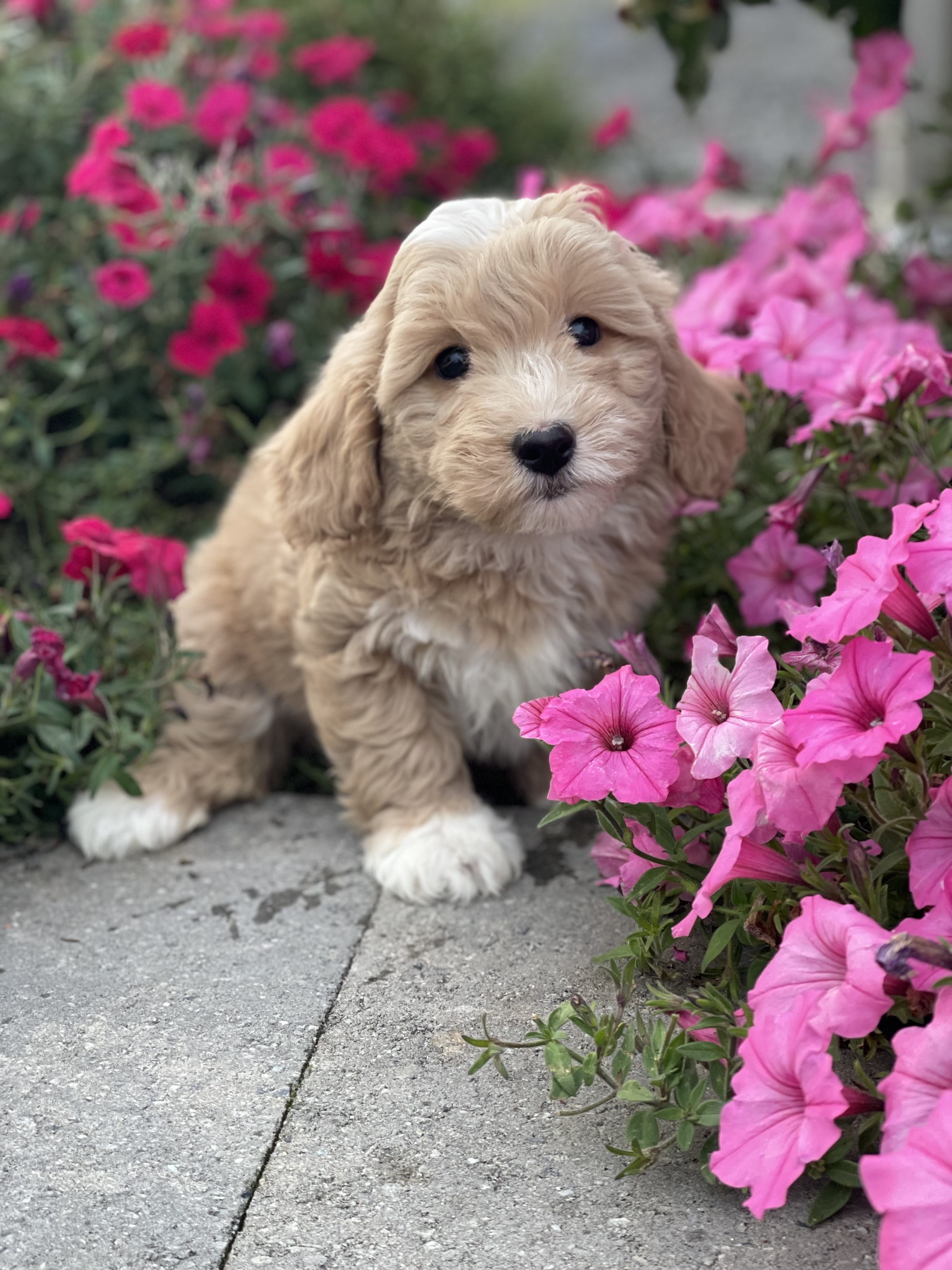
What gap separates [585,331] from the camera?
8.89ft

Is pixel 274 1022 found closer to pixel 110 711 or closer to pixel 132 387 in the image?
pixel 110 711

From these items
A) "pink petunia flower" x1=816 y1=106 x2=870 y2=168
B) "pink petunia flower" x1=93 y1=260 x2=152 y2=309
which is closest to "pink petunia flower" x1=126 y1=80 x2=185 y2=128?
"pink petunia flower" x1=93 y1=260 x2=152 y2=309

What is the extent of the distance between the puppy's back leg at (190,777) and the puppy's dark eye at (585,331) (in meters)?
1.29

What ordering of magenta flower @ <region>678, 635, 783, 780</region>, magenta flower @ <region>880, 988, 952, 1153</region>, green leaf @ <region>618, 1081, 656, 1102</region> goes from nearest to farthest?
magenta flower @ <region>880, 988, 952, 1153</region>, green leaf @ <region>618, 1081, 656, 1102</region>, magenta flower @ <region>678, 635, 783, 780</region>

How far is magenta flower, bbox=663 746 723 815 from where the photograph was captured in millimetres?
2373

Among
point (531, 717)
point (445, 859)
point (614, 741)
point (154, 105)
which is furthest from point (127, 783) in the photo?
point (154, 105)

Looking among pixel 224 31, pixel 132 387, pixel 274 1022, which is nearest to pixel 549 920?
pixel 274 1022

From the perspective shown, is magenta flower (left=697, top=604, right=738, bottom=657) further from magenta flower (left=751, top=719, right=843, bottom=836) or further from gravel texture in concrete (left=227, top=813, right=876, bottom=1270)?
gravel texture in concrete (left=227, top=813, right=876, bottom=1270)

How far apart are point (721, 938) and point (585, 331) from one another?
3.95ft

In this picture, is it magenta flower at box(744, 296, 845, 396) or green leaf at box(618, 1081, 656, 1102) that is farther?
magenta flower at box(744, 296, 845, 396)

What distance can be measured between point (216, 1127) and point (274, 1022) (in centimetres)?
30

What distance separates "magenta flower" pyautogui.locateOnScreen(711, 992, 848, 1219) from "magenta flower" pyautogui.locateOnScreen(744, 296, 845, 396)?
1.78 m

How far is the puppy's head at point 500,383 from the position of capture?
8.44 ft

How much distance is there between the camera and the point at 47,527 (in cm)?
416
